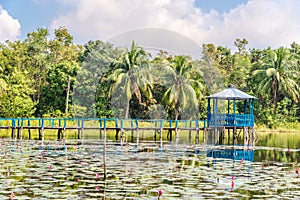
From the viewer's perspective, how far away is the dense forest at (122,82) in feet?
141

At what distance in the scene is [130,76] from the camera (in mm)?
42812

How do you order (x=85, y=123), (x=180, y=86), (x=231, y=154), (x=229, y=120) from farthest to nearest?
1. (x=180, y=86)
2. (x=85, y=123)
3. (x=229, y=120)
4. (x=231, y=154)

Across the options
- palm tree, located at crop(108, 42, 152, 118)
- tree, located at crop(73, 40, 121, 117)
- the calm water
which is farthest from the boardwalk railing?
the calm water

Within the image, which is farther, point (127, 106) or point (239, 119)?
point (127, 106)

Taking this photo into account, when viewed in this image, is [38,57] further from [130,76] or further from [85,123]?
[85,123]

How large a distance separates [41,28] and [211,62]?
1850 centimetres

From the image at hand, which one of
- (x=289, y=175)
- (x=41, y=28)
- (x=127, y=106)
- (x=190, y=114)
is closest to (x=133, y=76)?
(x=127, y=106)

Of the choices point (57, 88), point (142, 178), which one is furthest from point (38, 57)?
point (142, 178)

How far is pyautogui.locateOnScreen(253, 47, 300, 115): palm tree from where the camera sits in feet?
161

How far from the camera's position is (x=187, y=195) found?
10.8 meters

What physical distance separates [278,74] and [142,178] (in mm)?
37646

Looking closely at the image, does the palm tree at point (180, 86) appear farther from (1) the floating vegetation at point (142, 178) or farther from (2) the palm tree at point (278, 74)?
(1) the floating vegetation at point (142, 178)

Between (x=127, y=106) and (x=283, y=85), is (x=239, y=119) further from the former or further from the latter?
(x=283, y=85)

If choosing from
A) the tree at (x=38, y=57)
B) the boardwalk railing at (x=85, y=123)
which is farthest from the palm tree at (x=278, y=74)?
the tree at (x=38, y=57)
